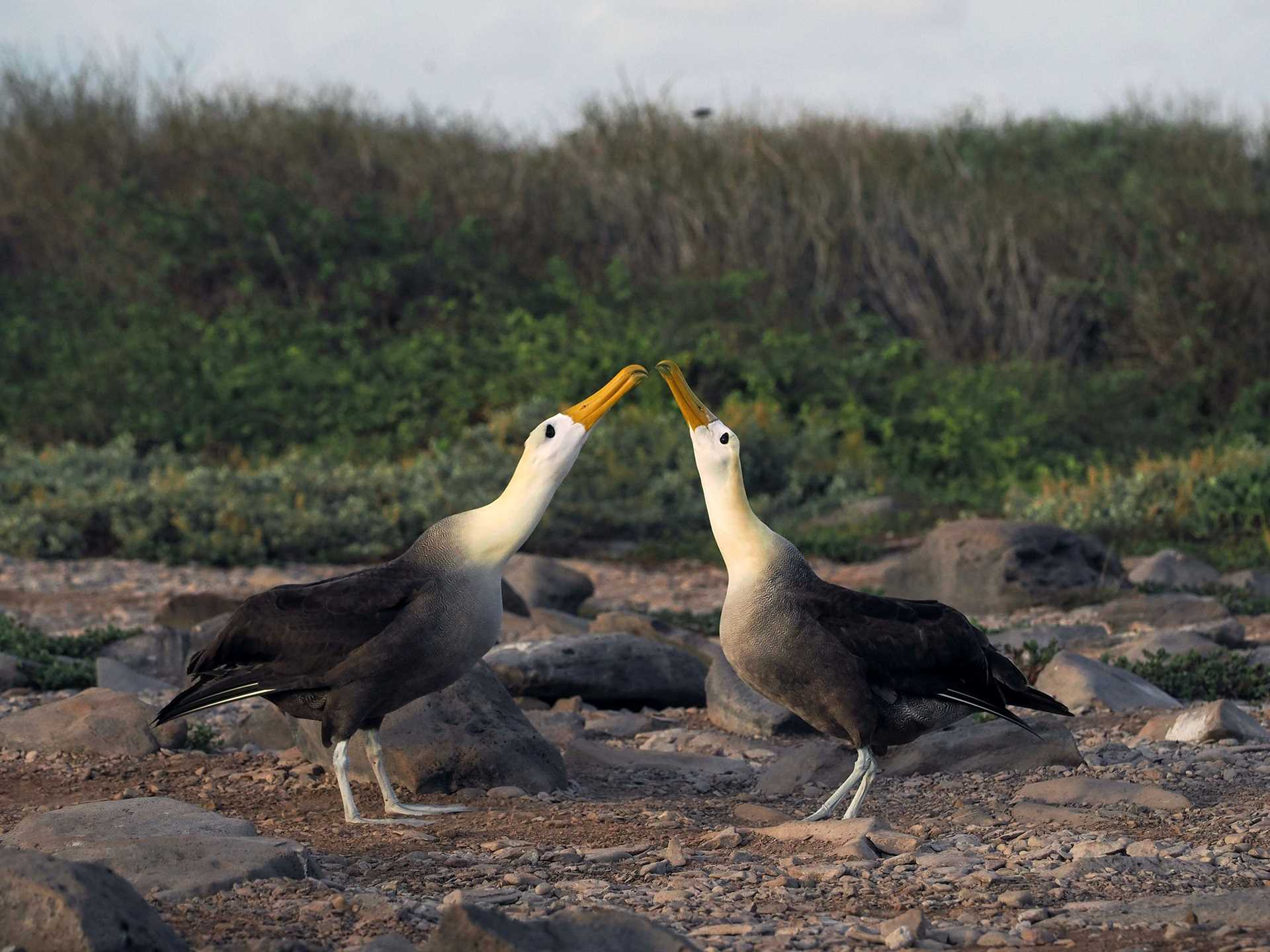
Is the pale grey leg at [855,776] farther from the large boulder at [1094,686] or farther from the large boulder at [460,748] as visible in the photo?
the large boulder at [1094,686]

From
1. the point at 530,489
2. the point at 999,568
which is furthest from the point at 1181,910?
the point at 999,568

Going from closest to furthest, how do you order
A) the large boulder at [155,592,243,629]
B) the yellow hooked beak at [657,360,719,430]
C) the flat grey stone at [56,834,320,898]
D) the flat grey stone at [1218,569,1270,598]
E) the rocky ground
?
the rocky ground → the flat grey stone at [56,834,320,898] → the yellow hooked beak at [657,360,719,430] → the large boulder at [155,592,243,629] → the flat grey stone at [1218,569,1270,598]

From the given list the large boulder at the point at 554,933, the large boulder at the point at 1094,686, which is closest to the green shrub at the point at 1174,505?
the large boulder at the point at 1094,686

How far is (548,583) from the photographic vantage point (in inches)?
384

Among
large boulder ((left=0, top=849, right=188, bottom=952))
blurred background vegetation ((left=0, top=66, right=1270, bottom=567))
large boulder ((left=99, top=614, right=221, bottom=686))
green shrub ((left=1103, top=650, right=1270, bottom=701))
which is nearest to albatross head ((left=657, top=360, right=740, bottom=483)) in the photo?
large boulder ((left=0, top=849, right=188, bottom=952))

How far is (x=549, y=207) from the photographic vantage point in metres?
20.8

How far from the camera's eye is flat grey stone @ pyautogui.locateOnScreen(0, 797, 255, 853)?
4.23m

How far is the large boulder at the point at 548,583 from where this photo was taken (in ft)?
31.7

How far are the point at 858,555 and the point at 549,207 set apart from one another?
34.3ft

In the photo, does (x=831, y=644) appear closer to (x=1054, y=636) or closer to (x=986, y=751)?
(x=986, y=751)

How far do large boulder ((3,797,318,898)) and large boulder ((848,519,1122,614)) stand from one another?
6.12 metres

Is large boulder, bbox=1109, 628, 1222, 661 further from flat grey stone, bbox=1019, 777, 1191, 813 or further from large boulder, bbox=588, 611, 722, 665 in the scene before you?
flat grey stone, bbox=1019, 777, 1191, 813

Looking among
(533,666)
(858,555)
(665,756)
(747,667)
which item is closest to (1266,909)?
(747,667)

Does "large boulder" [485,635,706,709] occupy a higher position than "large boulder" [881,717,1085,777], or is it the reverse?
"large boulder" [485,635,706,709]
